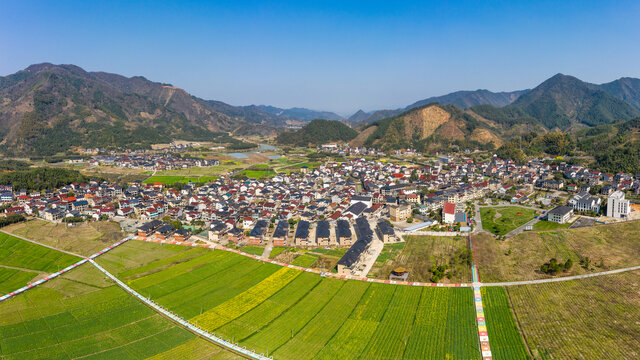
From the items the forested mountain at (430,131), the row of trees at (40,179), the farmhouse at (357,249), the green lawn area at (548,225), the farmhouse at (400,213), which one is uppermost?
the forested mountain at (430,131)

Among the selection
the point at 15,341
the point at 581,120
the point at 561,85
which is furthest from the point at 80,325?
the point at 561,85

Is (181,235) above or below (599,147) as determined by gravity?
below

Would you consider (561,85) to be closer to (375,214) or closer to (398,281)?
(375,214)

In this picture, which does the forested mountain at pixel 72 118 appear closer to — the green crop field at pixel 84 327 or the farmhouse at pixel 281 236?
the green crop field at pixel 84 327

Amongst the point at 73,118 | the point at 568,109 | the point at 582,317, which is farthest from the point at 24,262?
the point at 568,109

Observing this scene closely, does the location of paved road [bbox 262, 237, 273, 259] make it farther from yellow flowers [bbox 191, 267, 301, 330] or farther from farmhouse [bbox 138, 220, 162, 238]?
farmhouse [bbox 138, 220, 162, 238]

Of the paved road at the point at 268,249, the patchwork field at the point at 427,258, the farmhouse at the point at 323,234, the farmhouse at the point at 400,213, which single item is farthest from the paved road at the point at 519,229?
the paved road at the point at 268,249

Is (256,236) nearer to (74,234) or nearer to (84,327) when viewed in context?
(84,327)
